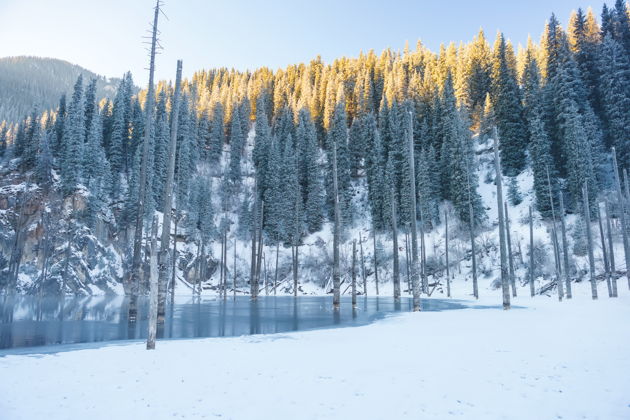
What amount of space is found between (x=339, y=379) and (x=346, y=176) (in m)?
61.1

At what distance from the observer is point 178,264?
5353cm

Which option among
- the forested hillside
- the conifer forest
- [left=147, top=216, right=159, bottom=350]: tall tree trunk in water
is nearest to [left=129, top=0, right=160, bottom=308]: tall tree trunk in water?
the conifer forest

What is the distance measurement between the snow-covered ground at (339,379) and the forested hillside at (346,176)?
22187mm

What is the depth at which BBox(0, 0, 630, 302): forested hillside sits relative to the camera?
42.8m

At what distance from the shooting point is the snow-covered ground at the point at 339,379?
4.85 meters

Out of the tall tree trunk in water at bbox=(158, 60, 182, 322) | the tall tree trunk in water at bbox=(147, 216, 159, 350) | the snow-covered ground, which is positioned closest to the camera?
the snow-covered ground

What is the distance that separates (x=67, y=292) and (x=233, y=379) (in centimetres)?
4521

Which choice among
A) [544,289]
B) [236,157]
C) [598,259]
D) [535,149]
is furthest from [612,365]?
[236,157]

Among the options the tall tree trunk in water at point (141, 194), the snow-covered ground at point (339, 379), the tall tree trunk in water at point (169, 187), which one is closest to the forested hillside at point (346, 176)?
the tall tree trunk in water at point (141, 194)

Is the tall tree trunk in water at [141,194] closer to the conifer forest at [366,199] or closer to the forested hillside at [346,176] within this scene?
the conifer forest at [366,199]

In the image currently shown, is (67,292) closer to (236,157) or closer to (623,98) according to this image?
(236,157)

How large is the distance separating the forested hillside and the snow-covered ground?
22.2m

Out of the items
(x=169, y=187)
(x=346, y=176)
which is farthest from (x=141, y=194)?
(x=346, y=176)

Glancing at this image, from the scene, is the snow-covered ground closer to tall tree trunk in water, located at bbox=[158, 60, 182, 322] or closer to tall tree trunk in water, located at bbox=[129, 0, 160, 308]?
tall tree trunk in water, located at bbox=[158, 60, 182, 322]
